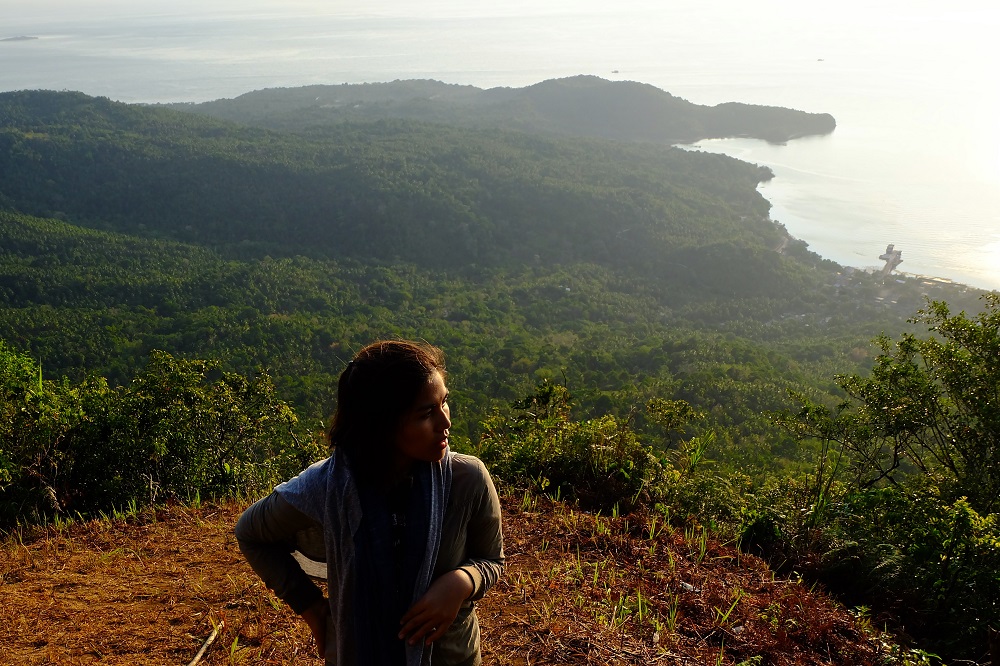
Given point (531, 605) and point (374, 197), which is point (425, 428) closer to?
point (531, 605)

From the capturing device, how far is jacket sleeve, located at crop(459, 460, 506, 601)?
1.39 metres

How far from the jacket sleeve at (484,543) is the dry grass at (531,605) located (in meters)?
1.12

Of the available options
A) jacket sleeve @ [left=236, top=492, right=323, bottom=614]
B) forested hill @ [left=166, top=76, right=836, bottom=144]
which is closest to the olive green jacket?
jacket sleeve @ [left=236, top=492, right=323, bottom=614]

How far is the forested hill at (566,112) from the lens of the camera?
82.4 metres

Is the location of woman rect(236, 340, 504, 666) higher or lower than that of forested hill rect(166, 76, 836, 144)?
lower

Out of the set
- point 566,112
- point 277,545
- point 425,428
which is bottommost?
point 277,545

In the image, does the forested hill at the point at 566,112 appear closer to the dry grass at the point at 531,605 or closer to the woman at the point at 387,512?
the dry grass at the point at 531,605

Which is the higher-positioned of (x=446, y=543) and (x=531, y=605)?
(x=446, y=543)

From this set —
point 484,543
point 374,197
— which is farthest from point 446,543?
point 374,197

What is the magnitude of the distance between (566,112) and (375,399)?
315ft

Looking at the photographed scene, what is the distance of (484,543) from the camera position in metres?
1.43

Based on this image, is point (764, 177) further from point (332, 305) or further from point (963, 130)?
point (332, 305)

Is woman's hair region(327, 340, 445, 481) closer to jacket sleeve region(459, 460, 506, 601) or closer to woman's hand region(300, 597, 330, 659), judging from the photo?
jacket sleeve region(459, 460, 506, 601)

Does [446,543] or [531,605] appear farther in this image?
[531,605]
